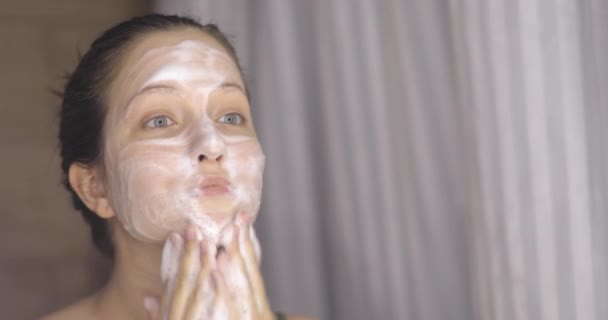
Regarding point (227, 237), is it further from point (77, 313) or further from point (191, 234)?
point (77, 313)

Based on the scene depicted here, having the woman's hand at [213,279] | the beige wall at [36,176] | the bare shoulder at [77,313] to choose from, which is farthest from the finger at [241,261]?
the beige wall at [36,176]

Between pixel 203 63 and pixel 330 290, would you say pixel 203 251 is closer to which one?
pixel 203 63

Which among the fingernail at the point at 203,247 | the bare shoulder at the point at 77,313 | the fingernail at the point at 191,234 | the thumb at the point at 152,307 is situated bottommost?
the bare shoulder at the point at 77,313

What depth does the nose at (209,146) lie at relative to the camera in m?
1.33

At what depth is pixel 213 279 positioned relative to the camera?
1.28 m

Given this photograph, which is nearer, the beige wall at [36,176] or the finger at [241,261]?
the finger at [241,261]

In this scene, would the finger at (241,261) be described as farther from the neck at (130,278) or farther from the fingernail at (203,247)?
the neck at (130,278)

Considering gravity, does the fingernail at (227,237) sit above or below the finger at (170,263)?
above

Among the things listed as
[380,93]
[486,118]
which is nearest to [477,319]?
[486,118]

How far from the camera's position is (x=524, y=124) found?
4.77 feet

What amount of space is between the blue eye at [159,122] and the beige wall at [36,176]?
0.84m

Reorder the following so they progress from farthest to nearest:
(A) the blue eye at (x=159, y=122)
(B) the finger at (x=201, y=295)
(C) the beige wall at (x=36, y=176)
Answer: (C) the beige wall at (x=36, y=176), (A) the blue eye at (x=159, y=122), (B) the finger at (x=201, y=295)

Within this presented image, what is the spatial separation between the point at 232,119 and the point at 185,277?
0.93 feet

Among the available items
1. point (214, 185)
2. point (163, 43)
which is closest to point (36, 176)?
point (163, 43)
